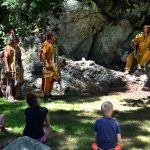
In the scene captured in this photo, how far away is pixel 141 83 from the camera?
1662 cm

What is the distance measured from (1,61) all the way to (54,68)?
103 inches

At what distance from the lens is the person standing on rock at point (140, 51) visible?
1741cm

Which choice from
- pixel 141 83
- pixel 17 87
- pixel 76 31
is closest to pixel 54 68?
pixel 17 87

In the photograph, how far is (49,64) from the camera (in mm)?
13633

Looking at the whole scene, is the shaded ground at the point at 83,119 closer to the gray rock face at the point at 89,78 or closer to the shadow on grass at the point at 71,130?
the shadow on grass at the point at 71,130

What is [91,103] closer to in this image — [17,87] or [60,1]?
[17,87]

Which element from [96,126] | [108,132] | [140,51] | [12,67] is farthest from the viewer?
[140,51]

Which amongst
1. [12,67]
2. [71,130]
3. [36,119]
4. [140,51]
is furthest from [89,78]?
[36,119]

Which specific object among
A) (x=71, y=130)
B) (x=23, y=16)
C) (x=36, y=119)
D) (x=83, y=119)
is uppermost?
(x=23, y=16)

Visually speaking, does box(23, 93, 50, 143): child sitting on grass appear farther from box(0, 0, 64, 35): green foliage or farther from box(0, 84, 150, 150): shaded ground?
box(0, 0, 64, 35): green foliage

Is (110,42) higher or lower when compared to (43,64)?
higher

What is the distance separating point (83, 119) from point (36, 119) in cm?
372

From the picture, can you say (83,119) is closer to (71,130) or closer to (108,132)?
(71,130)

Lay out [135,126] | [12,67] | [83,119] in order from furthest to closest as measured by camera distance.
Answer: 1. [12,67]
2. [83,119]
3. [135,126]
